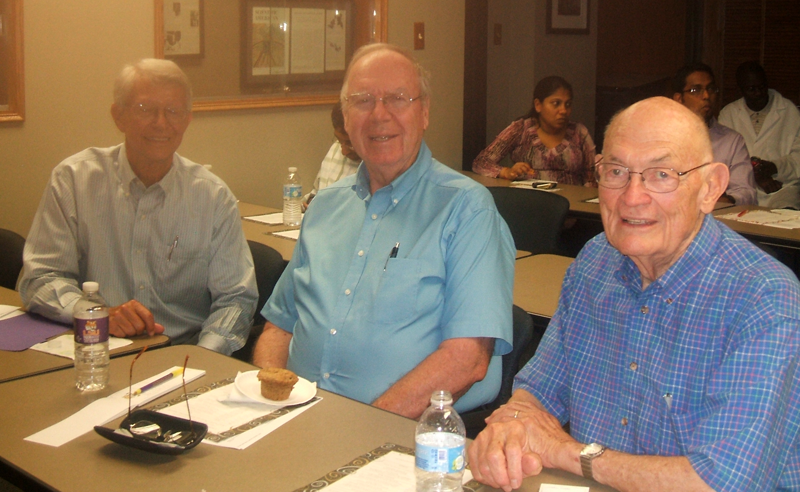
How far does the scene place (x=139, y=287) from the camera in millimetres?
2740

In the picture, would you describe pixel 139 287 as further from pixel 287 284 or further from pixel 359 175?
pixel 359 175

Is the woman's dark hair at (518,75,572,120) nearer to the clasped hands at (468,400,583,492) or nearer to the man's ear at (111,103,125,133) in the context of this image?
the man's ear at (111,103,125,133)

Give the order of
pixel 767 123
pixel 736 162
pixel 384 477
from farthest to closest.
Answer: pixel 767 123
pixel 736 162
pixel 384 477

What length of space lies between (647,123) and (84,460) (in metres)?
1.24

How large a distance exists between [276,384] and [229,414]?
0.11 meters

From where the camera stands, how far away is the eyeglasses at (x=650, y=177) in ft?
5.22

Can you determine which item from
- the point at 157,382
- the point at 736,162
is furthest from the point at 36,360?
the point at 736,162

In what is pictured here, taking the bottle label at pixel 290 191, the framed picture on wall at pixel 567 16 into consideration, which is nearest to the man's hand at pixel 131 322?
the bottle label at pixel 290 191

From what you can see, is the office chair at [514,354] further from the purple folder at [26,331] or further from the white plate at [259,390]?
the purple folder at [26,331]

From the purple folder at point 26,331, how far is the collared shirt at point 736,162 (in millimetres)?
3837

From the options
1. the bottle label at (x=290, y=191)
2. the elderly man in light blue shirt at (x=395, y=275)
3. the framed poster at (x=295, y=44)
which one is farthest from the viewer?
the framed poster at (x=295, y=44)

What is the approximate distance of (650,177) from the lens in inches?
63.3

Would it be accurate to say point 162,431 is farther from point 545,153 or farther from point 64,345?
point 545,153

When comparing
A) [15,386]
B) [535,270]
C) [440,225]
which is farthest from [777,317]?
[535,270]
